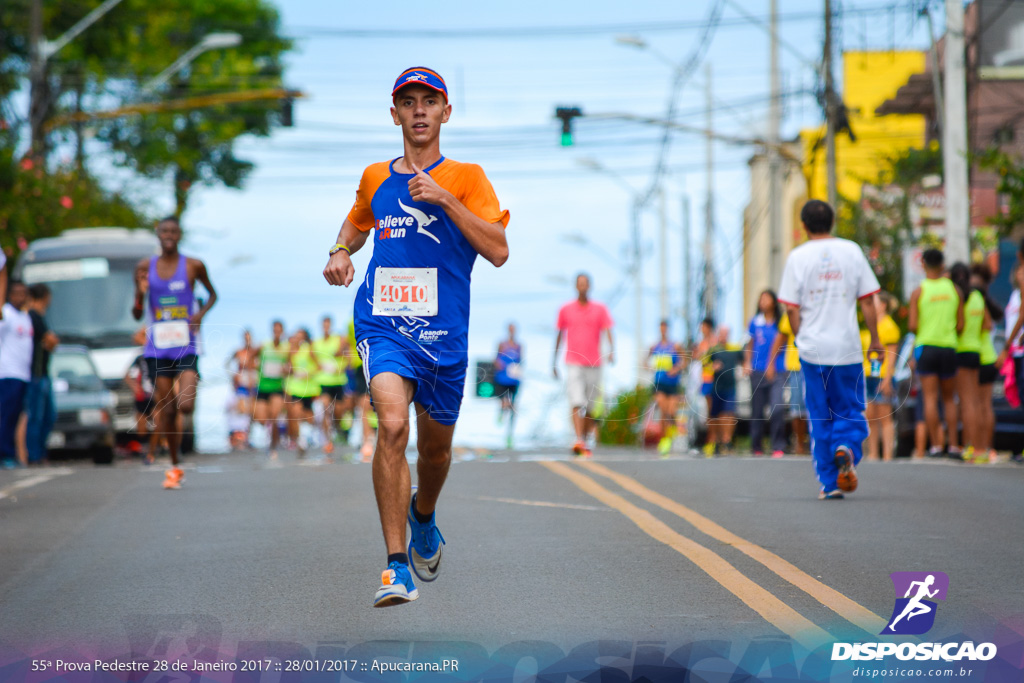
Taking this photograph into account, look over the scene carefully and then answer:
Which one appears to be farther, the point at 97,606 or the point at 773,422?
the point at 773,422

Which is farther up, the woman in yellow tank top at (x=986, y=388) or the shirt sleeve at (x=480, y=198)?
the shirt sleeve at (x=480, y=198)

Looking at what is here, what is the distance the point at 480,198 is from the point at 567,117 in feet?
68.7

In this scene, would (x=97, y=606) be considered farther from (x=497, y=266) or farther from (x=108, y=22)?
(x=108, y=22)

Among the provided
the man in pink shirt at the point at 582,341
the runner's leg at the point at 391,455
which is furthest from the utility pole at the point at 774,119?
the runner's leg at the point at 391,455

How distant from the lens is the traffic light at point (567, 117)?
26906 millimetres

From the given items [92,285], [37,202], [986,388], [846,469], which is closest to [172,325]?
[846,469]

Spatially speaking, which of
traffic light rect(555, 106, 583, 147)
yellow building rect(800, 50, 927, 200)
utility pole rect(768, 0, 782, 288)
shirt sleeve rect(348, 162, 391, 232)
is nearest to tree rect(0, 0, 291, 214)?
traffic light rect(555, 106, 583, 147)

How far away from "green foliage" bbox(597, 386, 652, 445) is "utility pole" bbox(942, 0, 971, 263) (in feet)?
62.6

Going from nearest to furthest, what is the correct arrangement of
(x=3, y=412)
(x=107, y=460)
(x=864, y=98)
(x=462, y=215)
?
(x=462, y=215)
(x=3, y=412)
(x=107, y=460)
(x=864, y=98)

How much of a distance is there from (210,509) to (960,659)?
6.44m

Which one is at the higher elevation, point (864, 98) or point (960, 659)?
point (864, 98)

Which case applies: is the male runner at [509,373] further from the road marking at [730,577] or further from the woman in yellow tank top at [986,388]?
the road marking at [730,577]

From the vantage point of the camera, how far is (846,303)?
10656 mm

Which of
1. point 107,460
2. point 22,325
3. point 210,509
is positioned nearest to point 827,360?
point 210,509
